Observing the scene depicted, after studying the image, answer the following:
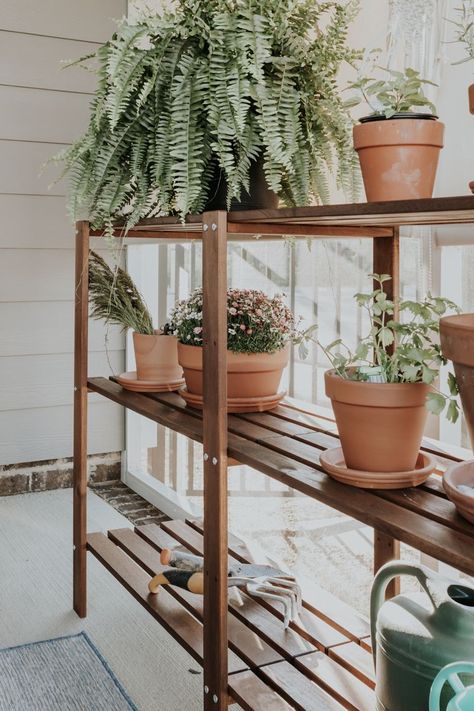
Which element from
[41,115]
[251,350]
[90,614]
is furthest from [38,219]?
[251,350]

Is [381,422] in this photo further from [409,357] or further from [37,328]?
[37,328]

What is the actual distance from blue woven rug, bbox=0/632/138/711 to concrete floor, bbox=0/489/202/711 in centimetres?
4

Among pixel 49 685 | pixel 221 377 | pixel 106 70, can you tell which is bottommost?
pixel 49 685

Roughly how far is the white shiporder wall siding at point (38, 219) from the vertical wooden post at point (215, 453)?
78.5 inches

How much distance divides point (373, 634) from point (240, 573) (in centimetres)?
61

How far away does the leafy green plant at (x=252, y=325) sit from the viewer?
181cm

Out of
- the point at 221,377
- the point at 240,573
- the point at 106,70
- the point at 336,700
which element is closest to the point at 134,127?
the point at 106,70

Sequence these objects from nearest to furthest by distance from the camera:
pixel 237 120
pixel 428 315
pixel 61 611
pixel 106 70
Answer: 1. pixel 428 315
2. pixel 237 120
3. pixel 106 70
4. pixel 61 611

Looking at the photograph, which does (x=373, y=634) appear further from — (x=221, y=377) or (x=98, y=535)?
(x=98, y=535)

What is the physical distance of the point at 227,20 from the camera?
1454 mm

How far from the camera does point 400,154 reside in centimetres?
121

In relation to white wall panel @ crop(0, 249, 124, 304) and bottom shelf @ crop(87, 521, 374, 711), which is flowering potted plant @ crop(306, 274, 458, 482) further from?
white wall panel @ crop(0, 249, 124, 304)

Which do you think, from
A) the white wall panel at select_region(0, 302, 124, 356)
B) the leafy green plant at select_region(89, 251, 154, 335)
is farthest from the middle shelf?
the white wall panel at select_region(0, 302, 124, 356)

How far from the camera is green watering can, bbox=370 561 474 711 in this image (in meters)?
1.12
